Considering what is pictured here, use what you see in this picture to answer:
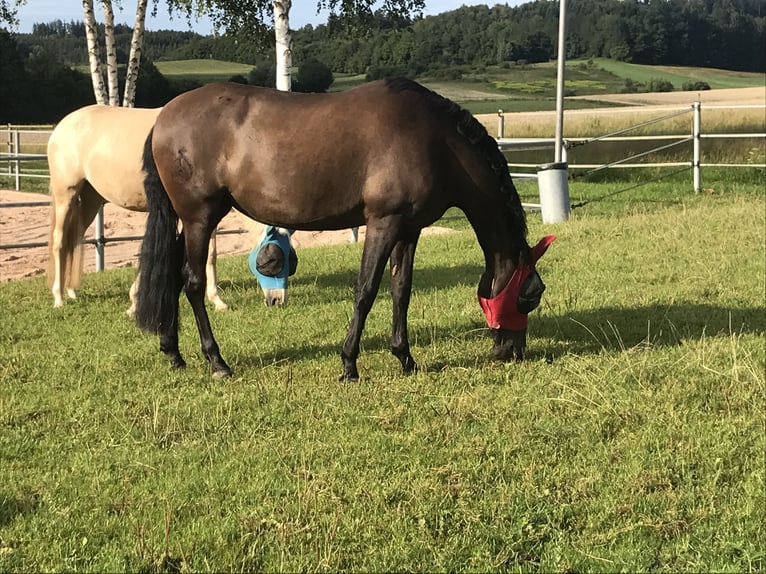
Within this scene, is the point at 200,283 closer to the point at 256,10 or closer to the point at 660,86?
the point at 256,10

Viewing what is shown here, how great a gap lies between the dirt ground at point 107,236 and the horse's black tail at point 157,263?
4470 millimetres

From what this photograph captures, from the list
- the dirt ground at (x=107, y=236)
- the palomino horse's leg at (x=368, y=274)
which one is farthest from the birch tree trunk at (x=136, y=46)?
the palomino horse's leg at (x=368, y=274)

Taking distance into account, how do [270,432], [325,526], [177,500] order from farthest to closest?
[270,432] → [177,500] → [325,526]

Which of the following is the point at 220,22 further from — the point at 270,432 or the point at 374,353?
the point at 270,432

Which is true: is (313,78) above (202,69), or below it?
below

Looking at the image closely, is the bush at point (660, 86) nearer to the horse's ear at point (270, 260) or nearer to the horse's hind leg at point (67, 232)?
the horse's hind leg at point (67, 232)

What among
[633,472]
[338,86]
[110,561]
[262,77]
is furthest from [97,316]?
[338,86]

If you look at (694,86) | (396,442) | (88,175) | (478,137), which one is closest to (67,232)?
(88,175)

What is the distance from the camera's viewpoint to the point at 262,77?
54.8 meters

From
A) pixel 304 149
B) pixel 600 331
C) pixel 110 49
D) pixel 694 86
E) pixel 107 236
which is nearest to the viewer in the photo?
pixel 304 149

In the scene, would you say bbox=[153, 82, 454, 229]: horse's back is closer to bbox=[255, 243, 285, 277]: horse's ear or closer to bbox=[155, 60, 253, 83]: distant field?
bbox=[255, 243, 285, 277]: horse's ear

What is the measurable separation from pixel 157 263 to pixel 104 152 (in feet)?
7.48

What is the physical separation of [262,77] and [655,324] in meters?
52.1

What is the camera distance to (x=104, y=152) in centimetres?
693
